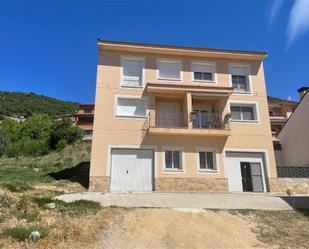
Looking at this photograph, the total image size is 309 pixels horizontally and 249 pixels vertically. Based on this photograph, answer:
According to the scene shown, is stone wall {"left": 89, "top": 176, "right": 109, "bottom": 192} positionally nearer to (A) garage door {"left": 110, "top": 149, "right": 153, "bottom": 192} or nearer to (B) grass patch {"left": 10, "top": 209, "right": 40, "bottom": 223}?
(A) garage door {"left": 110, "top": 149, "right": 153, "bottom": 192}

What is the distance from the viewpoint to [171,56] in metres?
19.4

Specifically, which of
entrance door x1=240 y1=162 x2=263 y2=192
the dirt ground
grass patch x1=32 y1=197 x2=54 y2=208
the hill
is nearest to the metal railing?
entrance door x1=240 y1=162 x2=263 y2=192

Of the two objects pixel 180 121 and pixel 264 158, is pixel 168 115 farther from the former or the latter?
pixel 264 158

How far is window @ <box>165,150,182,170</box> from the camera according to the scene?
56.7 feet

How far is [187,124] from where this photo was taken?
17.8 meters

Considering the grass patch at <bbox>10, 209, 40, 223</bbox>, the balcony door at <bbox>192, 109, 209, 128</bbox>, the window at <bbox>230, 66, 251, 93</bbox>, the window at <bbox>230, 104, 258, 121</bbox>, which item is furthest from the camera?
the window at <bbox>230, 66, 251, 93</bbox>

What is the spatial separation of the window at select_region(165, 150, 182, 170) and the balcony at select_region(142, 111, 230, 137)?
127cm

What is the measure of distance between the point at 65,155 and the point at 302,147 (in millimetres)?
22695

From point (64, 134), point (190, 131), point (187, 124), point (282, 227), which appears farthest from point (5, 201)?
point (64, 134)

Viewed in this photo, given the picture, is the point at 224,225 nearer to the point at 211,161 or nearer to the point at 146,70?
the point at 211,161

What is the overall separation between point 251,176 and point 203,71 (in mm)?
8020

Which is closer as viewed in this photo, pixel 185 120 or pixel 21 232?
pixel 21 232

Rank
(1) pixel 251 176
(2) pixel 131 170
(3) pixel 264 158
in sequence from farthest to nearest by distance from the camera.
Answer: (3) pixel 264 158, (1) pixel 251 176, (2) pixel 131 170

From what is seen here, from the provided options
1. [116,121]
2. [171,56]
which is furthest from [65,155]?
[171,56]
